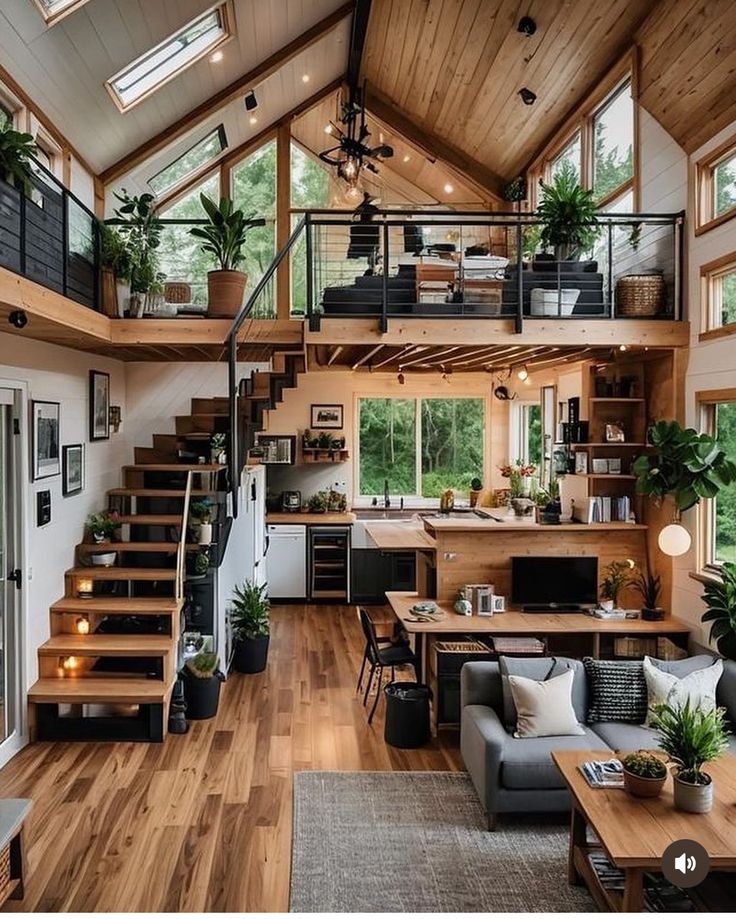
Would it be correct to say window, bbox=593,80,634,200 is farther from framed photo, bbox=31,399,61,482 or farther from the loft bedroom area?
framed photo, bbox=31,399,61,482

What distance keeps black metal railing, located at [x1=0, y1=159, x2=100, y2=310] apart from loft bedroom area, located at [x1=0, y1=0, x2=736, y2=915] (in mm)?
40

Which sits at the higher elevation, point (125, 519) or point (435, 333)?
point (435, 333)

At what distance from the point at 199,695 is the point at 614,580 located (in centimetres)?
358

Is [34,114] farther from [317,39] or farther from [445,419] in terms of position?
Result: [445,419]

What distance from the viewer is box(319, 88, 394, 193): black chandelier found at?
843 cm

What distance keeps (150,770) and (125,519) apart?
2.58 meters

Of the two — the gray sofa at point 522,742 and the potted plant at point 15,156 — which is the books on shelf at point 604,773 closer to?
the gray sofa at point 522,742

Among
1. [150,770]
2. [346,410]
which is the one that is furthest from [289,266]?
[150,770]

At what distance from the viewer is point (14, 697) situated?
558 cm

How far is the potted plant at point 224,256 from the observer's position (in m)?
6.80

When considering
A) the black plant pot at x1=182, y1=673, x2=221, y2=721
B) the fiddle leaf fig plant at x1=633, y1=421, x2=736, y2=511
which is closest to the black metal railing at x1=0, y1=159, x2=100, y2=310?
the black plant pot at x1=182, y1=673, x2=221, y2=721

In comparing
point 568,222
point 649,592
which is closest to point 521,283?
point 568,222

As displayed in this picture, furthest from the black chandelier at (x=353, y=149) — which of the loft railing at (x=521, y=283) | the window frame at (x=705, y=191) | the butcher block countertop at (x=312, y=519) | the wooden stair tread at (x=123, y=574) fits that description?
the wooden stair tread at (x=123, y=574)

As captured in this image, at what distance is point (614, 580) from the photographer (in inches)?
261
